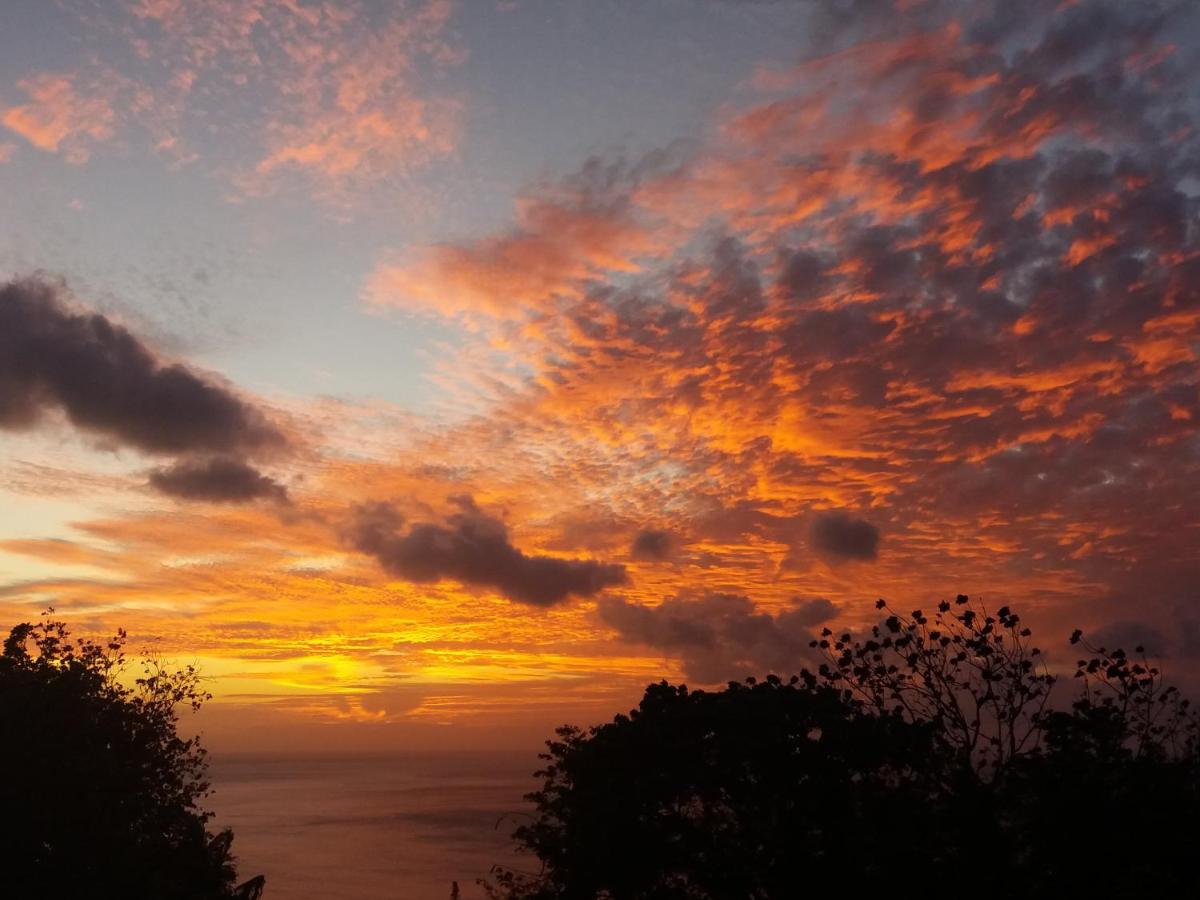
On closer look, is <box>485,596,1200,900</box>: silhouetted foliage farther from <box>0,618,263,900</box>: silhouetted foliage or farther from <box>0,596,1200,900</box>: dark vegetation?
<box>0,618,263,900</box>: silhouetted foliage

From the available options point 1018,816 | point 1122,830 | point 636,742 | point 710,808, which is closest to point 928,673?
point 1018,816

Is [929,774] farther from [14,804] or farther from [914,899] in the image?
[14,804]

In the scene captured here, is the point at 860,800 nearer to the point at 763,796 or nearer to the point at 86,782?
the point at 763,796

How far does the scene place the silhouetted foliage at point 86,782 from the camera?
30.8 metres

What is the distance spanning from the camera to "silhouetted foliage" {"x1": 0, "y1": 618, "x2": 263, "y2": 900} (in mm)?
30750

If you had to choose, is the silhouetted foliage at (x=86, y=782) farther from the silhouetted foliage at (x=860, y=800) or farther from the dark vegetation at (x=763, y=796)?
the silhouetted foliage at (x=860, y=800)

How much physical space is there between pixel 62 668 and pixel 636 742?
78.9 feet

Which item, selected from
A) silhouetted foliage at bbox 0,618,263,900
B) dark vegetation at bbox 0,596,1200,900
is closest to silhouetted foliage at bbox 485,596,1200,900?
dark vegetation at bbox 0,596,1200,900

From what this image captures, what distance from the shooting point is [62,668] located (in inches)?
1454

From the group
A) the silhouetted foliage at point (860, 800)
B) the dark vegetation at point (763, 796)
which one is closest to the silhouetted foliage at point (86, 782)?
the dark vegetation at point (763, 796)

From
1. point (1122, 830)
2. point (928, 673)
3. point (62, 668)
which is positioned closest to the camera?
point (1122, 830)

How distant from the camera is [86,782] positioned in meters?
32.2

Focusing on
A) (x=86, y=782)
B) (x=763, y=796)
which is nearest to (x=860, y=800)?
(x=763, y=796)

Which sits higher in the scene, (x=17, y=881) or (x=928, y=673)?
(x=928, y=673)
